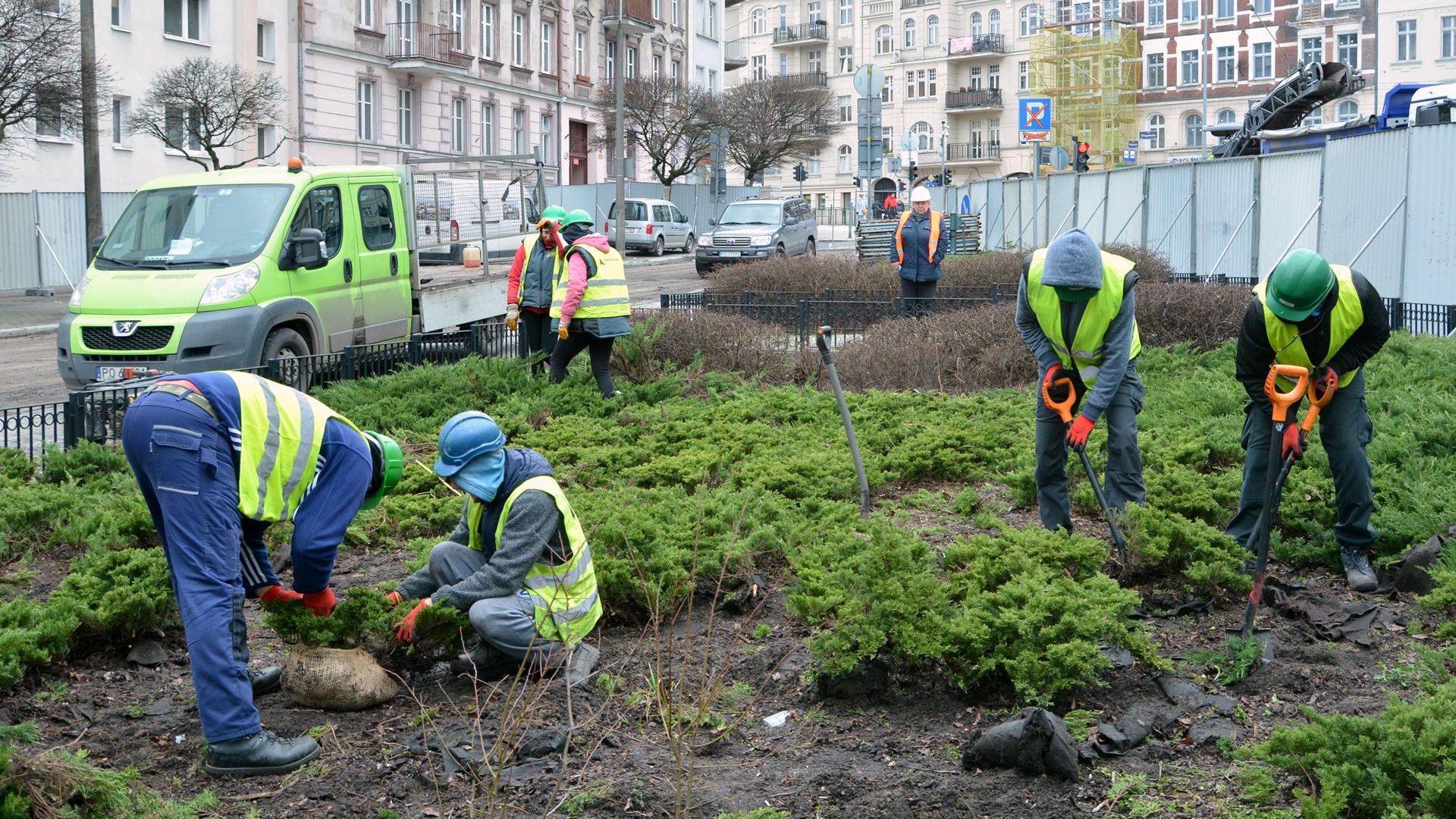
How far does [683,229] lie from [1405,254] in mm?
28527

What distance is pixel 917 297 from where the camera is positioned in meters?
16.2

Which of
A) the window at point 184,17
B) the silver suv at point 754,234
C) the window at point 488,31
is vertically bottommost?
the silver suv at point 754,234

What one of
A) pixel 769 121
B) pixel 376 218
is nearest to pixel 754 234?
pixel 376 218

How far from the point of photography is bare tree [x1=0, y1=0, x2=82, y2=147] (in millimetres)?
22031

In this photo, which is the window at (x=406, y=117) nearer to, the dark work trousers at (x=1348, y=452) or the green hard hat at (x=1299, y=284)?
the dark work trousers at (x=1348, y=452)

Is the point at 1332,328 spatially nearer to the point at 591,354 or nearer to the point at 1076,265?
the point at 1076,265

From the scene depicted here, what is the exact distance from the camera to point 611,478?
855cm

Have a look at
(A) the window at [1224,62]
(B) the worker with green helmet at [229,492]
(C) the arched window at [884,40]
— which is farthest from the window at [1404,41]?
(B) the worker with green helmet at [229,492]

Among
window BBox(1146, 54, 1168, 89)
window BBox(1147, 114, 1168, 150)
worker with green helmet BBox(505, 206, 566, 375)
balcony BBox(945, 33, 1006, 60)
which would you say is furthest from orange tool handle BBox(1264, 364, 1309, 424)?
balcony BBox(945, 33, 1006, 60)

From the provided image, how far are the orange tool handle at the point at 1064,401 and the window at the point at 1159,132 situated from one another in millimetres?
75758

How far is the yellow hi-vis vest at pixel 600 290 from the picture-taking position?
36.1 ft

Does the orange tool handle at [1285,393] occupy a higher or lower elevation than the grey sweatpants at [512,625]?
higher

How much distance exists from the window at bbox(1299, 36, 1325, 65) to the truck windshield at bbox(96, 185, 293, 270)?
227 feet

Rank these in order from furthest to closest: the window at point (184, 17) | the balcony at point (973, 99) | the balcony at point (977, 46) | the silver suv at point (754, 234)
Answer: the balcony at point (973, 99)
the balcony at point (977, 46)
the window at point (184, 17)
the silver suv at point (754, 234)
